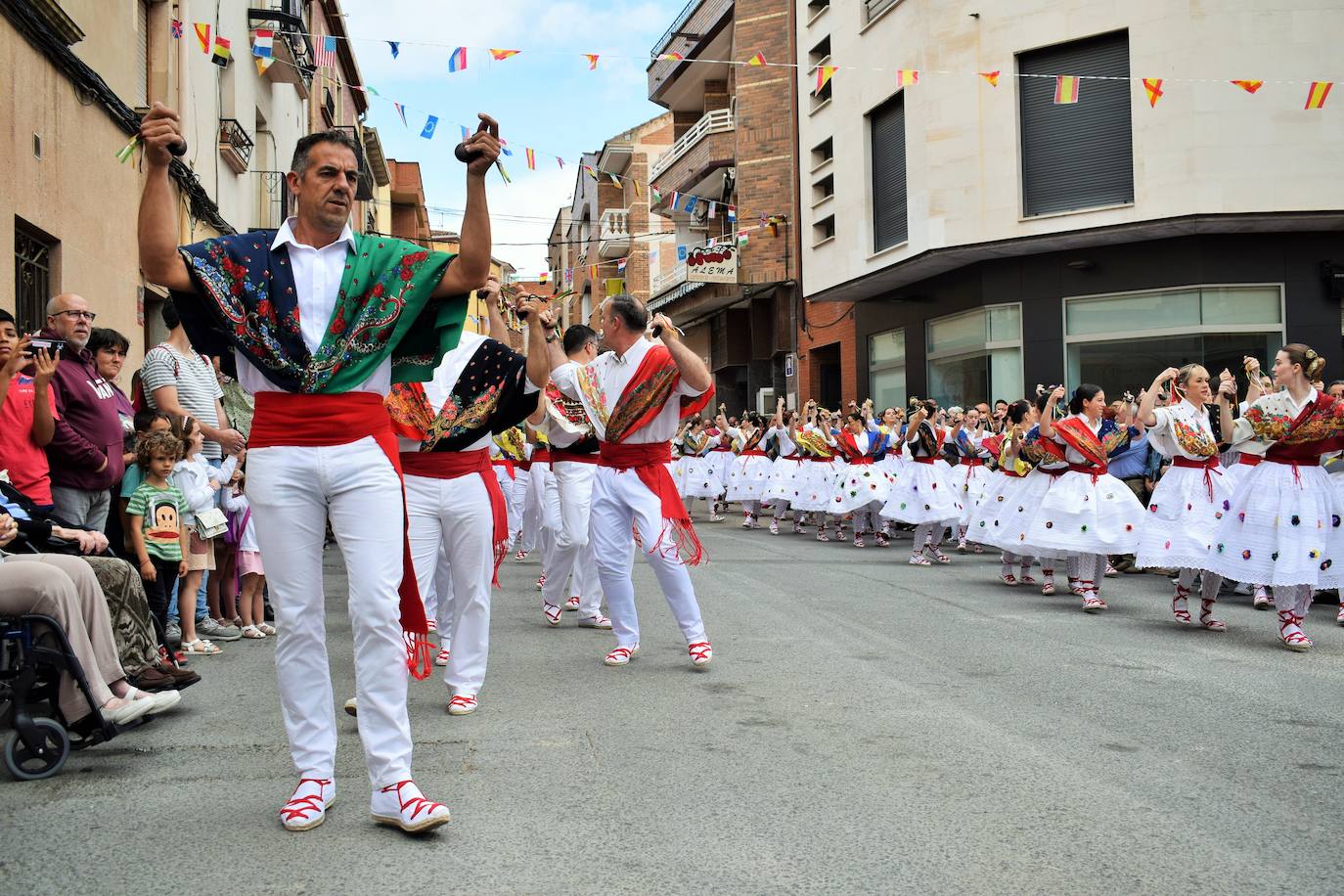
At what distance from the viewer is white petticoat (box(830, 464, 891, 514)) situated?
17031 mm

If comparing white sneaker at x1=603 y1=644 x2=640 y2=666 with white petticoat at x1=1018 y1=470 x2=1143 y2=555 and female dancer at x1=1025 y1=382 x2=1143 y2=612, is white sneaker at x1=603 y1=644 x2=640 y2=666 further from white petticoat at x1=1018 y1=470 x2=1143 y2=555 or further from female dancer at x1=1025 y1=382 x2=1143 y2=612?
white petticoat at x1=1018 y1=470 x2=1143 y2=555

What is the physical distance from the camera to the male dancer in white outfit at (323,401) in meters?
4.10

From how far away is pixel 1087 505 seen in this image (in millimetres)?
10742

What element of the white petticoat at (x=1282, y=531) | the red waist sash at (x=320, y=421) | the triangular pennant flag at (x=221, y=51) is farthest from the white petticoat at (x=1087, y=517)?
the triangular pennant flag at (x=221, y=51)

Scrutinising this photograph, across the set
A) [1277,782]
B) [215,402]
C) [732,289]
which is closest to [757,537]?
[215,402]

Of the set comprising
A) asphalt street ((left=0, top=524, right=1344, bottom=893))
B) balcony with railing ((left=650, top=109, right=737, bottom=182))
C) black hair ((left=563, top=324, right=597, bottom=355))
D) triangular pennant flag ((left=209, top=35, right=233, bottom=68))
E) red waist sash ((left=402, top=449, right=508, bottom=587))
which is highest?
balcony with railing ((left=650, top=109, right=737, bottom=182))

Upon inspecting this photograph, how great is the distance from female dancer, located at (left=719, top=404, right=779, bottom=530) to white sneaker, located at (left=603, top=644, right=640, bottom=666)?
46.5 ft

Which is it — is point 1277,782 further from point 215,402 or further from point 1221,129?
point 1221,129

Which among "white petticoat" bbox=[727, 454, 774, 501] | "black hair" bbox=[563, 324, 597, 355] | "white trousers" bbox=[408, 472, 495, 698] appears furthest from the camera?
"white petticoat" bbox=[727, 454, 774, 501]

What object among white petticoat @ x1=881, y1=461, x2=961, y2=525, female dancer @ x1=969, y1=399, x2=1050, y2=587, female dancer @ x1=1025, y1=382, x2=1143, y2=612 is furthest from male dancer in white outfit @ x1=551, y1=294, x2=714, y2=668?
white petticoat @ x1=881, y1=461, x2=961, y2=525

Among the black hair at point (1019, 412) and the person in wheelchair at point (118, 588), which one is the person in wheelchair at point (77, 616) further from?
the black hair at point (1019, 412)

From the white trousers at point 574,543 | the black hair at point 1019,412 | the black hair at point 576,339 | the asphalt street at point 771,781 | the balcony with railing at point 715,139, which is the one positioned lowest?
the asphalt street at point 771,781

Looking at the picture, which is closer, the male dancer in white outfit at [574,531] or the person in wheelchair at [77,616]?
the person in wheelchair at [77,616]

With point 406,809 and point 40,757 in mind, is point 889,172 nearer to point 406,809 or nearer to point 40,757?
point 40,757
